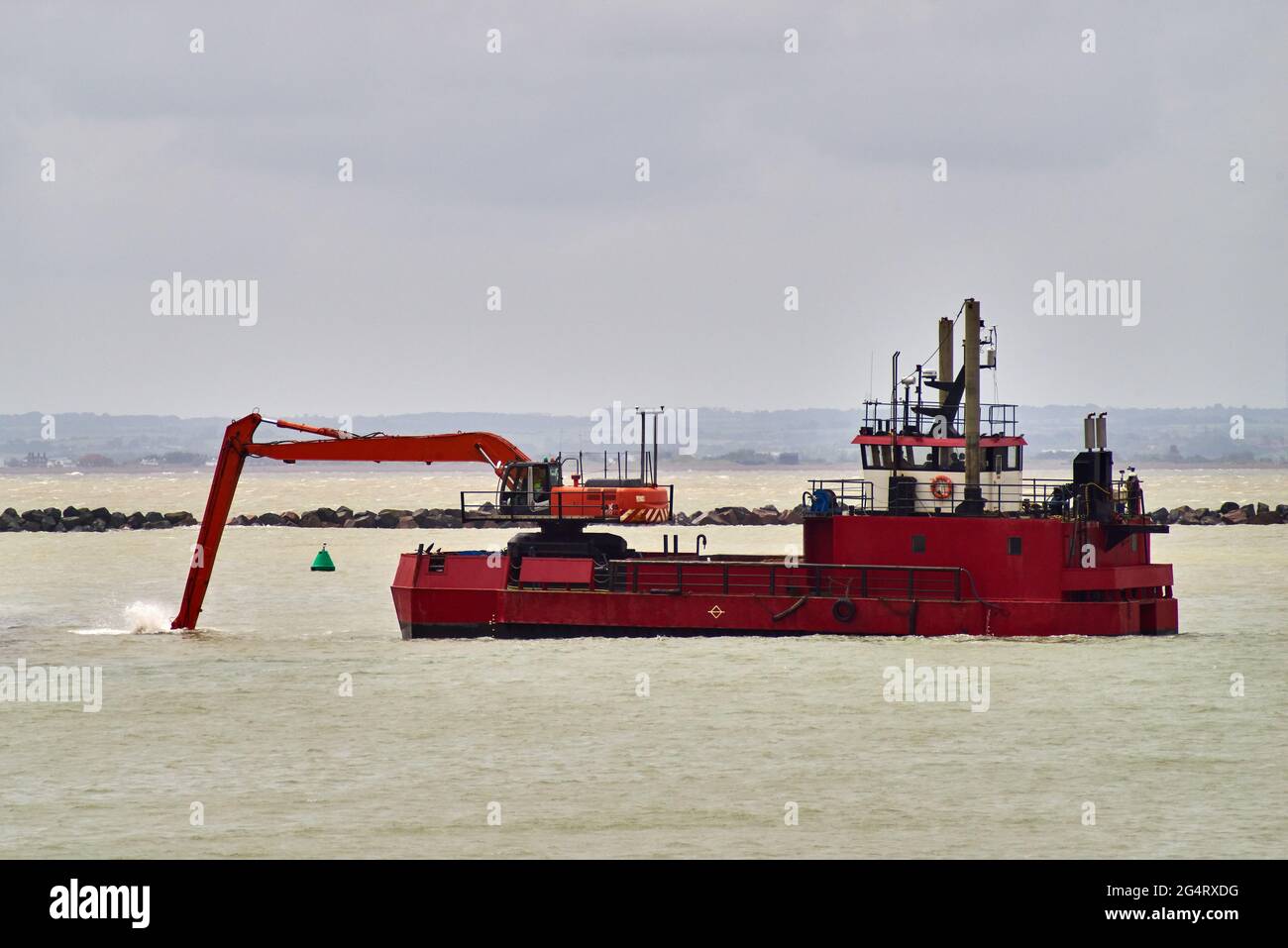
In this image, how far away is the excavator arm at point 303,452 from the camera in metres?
38.0

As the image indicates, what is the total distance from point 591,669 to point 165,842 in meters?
13.7

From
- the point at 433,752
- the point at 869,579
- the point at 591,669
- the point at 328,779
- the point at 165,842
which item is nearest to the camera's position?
the point at 165,842

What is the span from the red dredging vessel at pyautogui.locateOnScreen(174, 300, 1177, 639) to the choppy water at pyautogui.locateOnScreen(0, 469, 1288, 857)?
631 mm

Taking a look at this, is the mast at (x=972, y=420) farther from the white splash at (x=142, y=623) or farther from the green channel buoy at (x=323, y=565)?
the green channel buoy at (x=323, y=565)

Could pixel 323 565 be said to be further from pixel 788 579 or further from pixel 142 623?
pixel 788 579

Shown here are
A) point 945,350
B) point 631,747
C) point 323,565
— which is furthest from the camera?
point 323,565

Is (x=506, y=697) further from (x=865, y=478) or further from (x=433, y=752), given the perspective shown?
(x=865, y=478)

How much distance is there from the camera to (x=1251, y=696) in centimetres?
2941

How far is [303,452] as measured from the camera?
128ft

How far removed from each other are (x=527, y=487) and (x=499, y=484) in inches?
66.1

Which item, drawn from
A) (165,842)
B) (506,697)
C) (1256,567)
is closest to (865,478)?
(506,697)

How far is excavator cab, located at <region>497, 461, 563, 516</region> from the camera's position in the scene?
36594 mm

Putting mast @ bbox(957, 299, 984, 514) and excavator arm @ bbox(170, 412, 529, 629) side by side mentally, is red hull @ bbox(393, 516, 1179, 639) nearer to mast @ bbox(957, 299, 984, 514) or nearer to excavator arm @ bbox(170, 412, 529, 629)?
mast @ bbox(957, 299, 984, 514)

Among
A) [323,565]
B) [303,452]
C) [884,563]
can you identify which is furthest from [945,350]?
[323,565]
